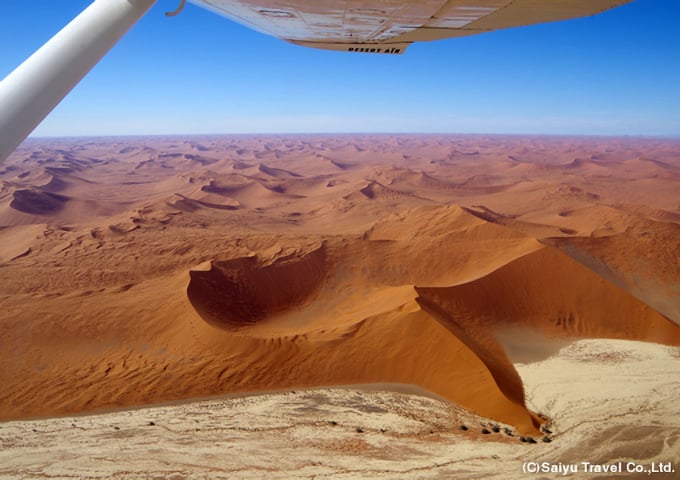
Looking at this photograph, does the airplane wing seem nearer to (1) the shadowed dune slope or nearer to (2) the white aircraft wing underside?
(2) the white aircraft wing underside

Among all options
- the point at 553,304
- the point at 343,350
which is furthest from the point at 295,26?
the point at 553,304

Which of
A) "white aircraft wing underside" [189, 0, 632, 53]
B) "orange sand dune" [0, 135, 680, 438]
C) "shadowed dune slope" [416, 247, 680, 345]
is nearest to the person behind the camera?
"white aircraft wing underside" [189, 0, 632, 53]

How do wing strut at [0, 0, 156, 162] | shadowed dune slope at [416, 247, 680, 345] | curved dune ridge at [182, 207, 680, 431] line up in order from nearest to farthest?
1. wing strut at [0, 0, 156, 162]
2. curved dune ridge at [182, 207, 680, 431]
3. shadowed dune slope at [416, 247, 680, 345]

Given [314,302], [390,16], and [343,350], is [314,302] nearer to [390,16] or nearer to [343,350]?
[343,350]

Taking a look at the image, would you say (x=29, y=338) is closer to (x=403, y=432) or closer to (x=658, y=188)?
(x=403, y=432)

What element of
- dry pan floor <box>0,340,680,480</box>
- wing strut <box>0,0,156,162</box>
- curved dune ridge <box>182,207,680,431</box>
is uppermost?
wing strut <box>0,0,156,162</box>

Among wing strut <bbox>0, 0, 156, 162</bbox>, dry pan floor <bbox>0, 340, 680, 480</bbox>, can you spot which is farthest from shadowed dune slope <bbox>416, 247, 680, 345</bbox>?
wing strut <bbox>0, 0, 156, 162</bbox>

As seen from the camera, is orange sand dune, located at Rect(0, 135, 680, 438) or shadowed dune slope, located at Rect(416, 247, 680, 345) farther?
shadowed dune slope, located at Rect(416, 247, 680, 345)

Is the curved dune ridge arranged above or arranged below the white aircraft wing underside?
below
